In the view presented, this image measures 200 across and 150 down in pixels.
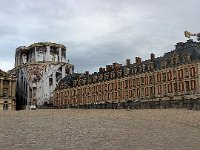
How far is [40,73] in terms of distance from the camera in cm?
9456

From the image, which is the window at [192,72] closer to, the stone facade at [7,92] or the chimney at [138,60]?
the chimney at [138,60]

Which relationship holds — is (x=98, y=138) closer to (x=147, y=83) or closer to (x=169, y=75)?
(x=169, y=75)

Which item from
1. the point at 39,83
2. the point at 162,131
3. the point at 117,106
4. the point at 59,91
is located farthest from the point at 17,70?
the point at 162,131

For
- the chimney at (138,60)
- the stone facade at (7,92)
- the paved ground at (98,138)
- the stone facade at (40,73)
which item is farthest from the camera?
the stone facade at (40,73)

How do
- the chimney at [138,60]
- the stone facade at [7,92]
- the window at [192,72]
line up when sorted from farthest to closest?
the stone facade at [7,92] → the chimney at [138,60] → the window at [192,72]

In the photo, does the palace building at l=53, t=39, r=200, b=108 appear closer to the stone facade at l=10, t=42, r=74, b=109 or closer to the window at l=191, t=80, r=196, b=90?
the window at l=191, t=80, r=196, b=90

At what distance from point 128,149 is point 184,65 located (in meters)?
43.6

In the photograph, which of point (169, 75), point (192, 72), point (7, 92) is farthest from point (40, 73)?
point (192, 72)

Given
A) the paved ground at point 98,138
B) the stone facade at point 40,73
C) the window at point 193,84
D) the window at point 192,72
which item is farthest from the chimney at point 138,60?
the paved ground at point 98,138

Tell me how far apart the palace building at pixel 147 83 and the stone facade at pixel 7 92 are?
1366 centimetres

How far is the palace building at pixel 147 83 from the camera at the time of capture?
5328 centimetres

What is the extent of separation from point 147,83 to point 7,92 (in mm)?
38279

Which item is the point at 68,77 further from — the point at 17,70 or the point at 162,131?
the point at 162,131

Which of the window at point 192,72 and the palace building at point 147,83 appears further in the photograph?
the window at point 192,72
